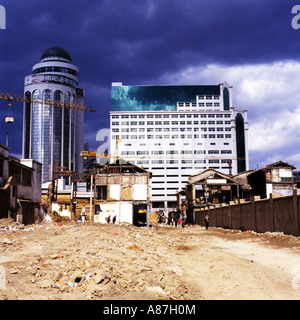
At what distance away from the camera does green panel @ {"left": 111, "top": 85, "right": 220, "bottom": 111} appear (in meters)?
146

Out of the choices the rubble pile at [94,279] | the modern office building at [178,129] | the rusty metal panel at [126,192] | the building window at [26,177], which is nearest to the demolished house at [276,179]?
the rusty metal panel at [126,192]

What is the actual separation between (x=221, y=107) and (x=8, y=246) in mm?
139171

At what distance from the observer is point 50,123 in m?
131

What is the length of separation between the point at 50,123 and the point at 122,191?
90.1m

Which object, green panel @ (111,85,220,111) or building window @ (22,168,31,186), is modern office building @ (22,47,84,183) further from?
building window @ (22,168,31,186)

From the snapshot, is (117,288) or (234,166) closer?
(117,288)

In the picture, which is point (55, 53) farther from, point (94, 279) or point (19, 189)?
point (94, 279)

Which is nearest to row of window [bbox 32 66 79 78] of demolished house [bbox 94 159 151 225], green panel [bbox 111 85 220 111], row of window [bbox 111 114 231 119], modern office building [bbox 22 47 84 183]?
modern office building [bbox 22 47 84 183]

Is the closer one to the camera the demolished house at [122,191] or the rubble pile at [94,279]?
the rubble pile at [94,279]

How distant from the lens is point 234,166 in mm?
132875

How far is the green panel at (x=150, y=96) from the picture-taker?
146m

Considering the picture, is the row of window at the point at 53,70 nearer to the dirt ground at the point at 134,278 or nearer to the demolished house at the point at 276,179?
the demolished house at the point at 276,179
